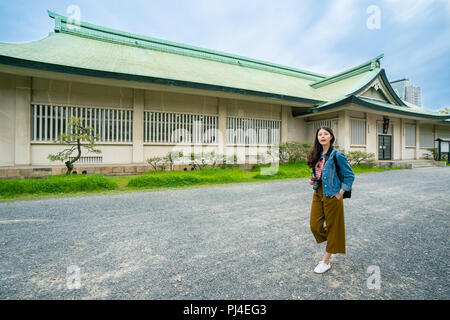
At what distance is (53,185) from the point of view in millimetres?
6023

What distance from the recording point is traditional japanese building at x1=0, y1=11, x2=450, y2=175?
8.35 m

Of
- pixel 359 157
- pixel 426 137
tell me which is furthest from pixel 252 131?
pixel 426 137

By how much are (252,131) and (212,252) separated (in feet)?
34.7

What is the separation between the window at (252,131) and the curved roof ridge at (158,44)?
582 centimetres

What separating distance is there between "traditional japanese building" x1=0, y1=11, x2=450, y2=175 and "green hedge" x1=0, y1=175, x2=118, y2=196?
3353 mm

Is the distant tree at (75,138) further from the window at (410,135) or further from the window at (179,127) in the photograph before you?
the window at (410,135)

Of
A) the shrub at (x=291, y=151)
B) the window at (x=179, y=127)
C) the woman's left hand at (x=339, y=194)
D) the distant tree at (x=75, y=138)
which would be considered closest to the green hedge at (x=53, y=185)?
the distant tree at (x=75, y=138)

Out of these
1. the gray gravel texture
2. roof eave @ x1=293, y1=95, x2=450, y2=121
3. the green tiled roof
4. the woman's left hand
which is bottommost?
the gray gravel texture

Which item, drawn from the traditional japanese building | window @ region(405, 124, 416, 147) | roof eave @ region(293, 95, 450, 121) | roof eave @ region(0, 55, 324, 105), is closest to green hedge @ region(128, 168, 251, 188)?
the traditional japanese building

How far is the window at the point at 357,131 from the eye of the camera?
43.5ft

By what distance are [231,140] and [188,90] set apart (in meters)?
3.69

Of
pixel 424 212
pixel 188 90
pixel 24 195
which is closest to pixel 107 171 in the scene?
pixel 24 195

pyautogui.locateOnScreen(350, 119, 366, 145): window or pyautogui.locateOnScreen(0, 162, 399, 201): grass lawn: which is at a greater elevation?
pyautogui.locateOnScreen(350, 119, 366, 145): window

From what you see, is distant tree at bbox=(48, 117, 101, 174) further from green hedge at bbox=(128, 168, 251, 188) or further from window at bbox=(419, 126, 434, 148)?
window at bbox=(419, 126, 434, 148)
